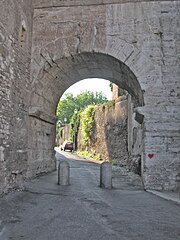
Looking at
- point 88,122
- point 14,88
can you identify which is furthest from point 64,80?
point 88,122

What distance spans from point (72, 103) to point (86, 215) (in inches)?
1732

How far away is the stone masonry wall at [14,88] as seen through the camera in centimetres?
525

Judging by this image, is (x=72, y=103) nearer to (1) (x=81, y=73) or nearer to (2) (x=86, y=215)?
(1) (x=81, y=73)

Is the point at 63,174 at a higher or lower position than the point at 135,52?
lower

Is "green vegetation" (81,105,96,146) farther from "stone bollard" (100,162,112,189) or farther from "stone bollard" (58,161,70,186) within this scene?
"stone bollard" (100,162,112,189)

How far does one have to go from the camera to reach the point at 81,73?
8320mm

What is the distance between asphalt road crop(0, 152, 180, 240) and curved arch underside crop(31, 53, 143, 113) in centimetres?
278

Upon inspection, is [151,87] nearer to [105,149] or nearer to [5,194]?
[5,194]

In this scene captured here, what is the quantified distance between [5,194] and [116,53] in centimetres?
438

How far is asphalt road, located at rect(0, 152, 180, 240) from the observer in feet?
10.2

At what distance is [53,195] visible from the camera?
5.31m

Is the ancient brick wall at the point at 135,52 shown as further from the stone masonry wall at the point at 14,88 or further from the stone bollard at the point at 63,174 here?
the stone bollard at the point at 63,174

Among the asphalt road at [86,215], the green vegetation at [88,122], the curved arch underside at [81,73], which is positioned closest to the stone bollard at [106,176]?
the asphalt road at [86,215]

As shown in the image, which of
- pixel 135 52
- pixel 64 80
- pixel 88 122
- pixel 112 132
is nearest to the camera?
pixel 135 52
